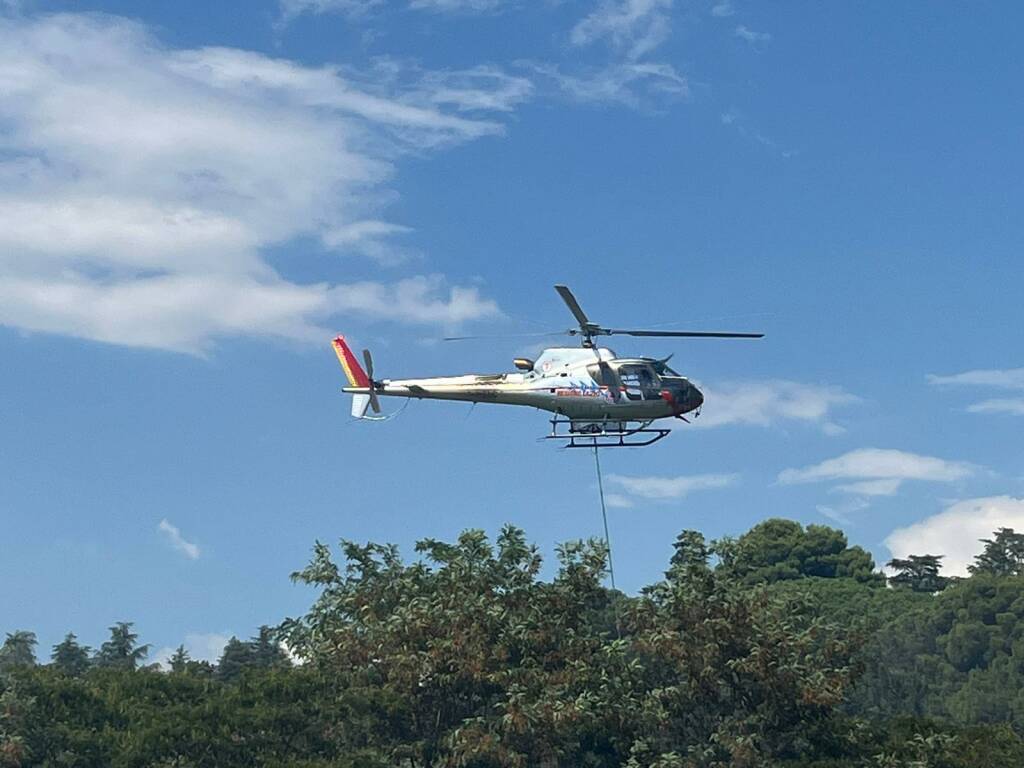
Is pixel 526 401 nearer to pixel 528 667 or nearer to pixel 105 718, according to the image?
pixel 528 667

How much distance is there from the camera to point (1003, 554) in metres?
150

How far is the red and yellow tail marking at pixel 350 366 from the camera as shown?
174 ft

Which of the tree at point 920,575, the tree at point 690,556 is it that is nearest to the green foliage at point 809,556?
the tree at point 920,575

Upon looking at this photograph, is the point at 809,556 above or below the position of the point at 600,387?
above

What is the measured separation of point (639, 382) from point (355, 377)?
36.1ft

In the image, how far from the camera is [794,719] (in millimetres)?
55469

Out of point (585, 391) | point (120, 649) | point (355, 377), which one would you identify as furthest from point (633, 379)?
point (120, 649)

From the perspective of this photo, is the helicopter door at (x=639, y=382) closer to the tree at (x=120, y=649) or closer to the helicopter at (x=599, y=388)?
the helicopter at (x=599, y=388)

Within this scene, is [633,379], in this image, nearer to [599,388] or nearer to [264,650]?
[599,388]

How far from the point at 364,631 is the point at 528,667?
20.5ft

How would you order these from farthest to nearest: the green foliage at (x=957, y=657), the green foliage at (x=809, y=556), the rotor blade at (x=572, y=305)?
the green foliage at (x=809, y=556) < the green foliage at (x=957, y=657) < the rotor blade at (x=572, y=305)

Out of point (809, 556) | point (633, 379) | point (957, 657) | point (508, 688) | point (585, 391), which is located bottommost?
point (508, 688)

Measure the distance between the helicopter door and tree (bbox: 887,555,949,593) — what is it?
4274 inches

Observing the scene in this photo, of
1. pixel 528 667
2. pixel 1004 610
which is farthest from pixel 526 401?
pixel 1004 610
